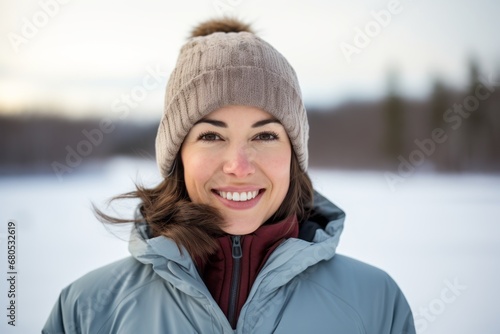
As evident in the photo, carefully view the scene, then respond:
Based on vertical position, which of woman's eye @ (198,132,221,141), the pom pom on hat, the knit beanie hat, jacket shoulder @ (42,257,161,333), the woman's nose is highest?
the pom pom on hat

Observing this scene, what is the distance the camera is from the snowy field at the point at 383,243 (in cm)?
322

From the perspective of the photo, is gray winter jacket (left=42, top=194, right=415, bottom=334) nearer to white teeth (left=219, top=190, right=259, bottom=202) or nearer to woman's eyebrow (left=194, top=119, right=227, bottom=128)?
white teeth (left=219, top=190, right=259, bottom=202)

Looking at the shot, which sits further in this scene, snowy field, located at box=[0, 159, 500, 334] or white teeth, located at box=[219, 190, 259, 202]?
snowy field, located at box=[0, 159, 500, 334]

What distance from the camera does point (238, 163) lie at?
1.33m

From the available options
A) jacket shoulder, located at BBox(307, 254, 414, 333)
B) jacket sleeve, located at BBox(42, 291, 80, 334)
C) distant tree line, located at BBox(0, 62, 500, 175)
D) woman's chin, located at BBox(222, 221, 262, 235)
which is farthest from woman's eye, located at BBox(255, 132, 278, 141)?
distant tree line, located at BBox(0, 62, 500, 175)

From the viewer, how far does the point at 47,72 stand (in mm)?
15328

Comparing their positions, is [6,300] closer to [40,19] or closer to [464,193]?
[40,19]

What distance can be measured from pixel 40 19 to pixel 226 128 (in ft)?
6.46

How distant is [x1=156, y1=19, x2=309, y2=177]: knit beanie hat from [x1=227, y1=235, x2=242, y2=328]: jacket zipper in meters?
0.38

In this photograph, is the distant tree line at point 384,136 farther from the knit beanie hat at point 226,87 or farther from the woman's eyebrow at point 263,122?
the woman's eyebrow at point 263,122

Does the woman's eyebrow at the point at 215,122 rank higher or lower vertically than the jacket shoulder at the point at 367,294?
higher

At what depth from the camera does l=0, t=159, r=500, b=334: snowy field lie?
322 cm

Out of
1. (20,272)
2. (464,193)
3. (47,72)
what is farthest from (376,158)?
(20,272)

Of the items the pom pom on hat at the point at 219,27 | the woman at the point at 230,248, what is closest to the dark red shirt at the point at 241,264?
the woman at the point at 230,248
